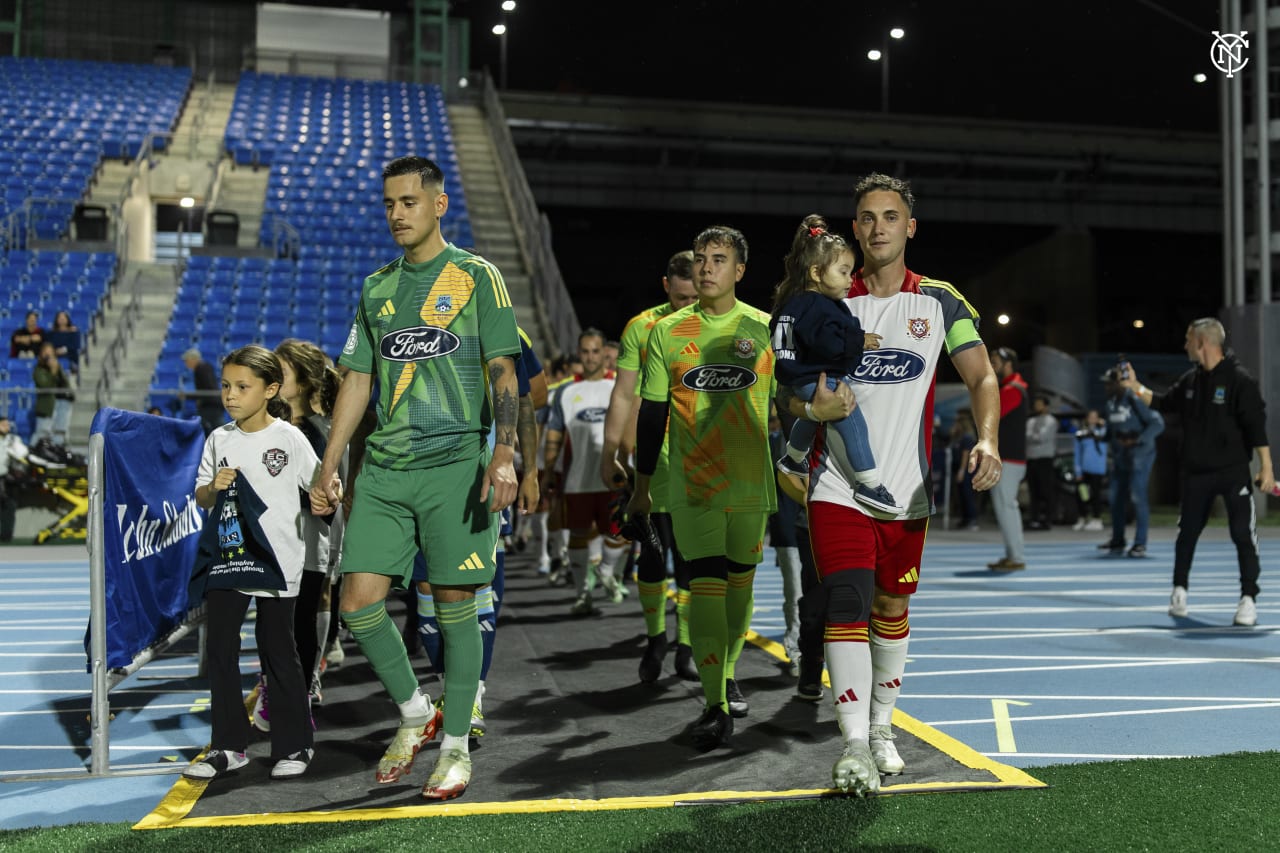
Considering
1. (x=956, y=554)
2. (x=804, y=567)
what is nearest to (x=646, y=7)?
(x=956, y=554)

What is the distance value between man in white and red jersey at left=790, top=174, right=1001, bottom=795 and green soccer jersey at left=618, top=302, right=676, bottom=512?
1332 millimetres

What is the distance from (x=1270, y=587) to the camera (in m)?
11.3

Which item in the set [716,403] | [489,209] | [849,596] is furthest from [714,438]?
[489,209]

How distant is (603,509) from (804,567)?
3281 millimetres

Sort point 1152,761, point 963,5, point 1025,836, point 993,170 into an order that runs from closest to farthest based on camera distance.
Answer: point 1025,836, point 1152,761, point 963,5, point 993,170

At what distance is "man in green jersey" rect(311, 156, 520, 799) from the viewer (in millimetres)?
4379

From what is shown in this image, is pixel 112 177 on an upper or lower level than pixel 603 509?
upper

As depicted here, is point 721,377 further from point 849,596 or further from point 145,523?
point 145,523

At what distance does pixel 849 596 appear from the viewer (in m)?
4.39

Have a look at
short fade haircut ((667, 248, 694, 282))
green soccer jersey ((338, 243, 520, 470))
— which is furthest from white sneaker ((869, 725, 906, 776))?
short fade haircut ((667, 248, 694, 282))

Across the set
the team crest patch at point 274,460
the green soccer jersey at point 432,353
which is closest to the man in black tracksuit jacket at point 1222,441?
the green soccer jersey at point 432,353

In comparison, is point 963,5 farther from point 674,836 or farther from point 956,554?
point 674,836

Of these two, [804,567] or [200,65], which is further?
[200,65]

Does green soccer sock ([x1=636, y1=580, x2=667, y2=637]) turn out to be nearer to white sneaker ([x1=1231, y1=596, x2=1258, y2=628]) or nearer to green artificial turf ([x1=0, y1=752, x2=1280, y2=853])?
green artificial turf ([x1=0, y1=752, x2=1280, y2=853])
